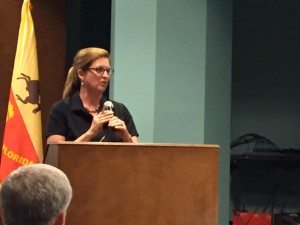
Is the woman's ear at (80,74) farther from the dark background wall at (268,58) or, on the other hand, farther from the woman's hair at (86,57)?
the dark background wall at (268,58)

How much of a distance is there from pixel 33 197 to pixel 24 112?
2560 millimetres

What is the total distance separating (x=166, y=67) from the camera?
3.71 meters

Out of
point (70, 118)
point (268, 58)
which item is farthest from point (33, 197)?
point (268, 58)

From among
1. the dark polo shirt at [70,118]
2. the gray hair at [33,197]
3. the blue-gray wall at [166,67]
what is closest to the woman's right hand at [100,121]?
the dark polo shirt at [70,118]

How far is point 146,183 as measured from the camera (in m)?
1.85

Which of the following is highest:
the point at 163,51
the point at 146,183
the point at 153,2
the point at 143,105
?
the point at 153,2

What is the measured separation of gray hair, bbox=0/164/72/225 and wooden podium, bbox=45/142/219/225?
0.52m

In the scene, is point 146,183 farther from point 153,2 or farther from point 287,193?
point 287,193

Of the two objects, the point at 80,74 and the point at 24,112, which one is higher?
the point at 80,74

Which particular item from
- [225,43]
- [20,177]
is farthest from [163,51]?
[20,177]

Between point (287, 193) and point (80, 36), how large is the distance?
2363 mm

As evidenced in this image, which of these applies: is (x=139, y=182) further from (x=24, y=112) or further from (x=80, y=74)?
(x=24, y=112)

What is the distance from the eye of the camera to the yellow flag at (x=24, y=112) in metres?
3.64

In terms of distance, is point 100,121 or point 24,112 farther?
point 24,112
